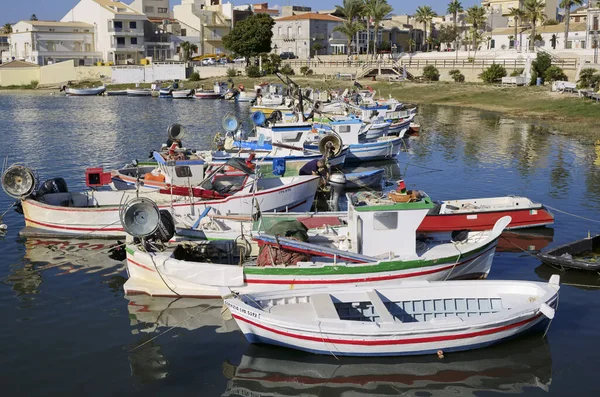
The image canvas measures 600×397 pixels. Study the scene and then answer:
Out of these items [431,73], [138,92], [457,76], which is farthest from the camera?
[138,92]

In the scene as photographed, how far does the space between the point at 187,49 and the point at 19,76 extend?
28.1m

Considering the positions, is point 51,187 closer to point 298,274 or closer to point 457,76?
point 298,274

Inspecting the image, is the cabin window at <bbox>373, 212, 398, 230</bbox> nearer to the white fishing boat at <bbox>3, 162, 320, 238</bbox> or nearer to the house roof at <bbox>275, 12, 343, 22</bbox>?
the white fishing boat at <bbox>3, 162, 320, 238</bbox>

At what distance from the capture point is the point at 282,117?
4262cm

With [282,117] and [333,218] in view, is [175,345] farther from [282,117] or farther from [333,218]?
[282,117]

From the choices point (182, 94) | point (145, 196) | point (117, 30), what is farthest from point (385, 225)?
point (117, 30)

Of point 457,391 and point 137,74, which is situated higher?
point 137,74

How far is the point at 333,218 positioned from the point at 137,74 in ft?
312

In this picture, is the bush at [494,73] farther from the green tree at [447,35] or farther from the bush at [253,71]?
the green tree at [447,35]

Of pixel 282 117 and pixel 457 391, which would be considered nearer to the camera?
pixel 457 391

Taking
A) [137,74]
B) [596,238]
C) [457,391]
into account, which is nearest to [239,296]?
[457,391]

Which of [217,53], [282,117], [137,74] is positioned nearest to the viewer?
[282,117]

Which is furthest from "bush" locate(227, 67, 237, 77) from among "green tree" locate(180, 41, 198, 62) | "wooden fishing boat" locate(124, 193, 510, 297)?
"wooden fishing boat" locate(124, 193, 510, 297)

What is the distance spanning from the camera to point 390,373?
46.4 feet
